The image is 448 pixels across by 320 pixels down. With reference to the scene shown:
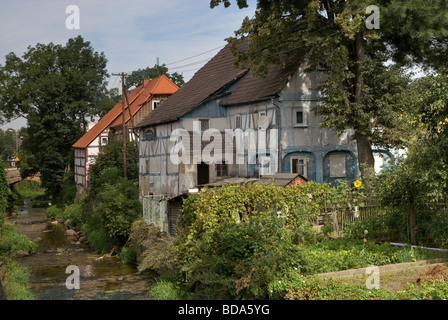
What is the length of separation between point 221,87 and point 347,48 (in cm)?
976

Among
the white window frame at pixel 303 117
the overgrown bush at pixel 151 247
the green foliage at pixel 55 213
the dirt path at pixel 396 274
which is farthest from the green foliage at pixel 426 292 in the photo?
the green foliage at pixel 55 213

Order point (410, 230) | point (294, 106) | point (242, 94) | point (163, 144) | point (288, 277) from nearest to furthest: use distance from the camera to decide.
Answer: point (288, 277)
point (410, 230)
point (294, 106)
point (242, 94)
point (163, 144)

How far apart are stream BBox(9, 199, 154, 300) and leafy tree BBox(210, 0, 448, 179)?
10130mm

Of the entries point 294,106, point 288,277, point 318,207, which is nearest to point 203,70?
point 294,106

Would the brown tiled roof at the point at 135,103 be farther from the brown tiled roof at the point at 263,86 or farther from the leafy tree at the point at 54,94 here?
the brown tiled roof at the point at 263,86

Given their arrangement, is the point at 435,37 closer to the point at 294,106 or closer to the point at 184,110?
the point at 294,106

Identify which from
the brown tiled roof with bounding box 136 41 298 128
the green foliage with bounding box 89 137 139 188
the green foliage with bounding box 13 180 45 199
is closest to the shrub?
the green foliage with bounding box 89 137 139 188

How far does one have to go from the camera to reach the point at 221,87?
29594mm

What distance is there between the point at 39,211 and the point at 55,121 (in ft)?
28.8

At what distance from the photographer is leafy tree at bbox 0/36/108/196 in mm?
47594

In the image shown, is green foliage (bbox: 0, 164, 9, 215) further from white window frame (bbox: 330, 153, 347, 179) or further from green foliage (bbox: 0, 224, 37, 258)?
white window frame (bbox: 330, 153, 347, 179)

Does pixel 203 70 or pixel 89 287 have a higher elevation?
pixel 203 70

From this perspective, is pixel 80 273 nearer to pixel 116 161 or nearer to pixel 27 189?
pixel 116 161
